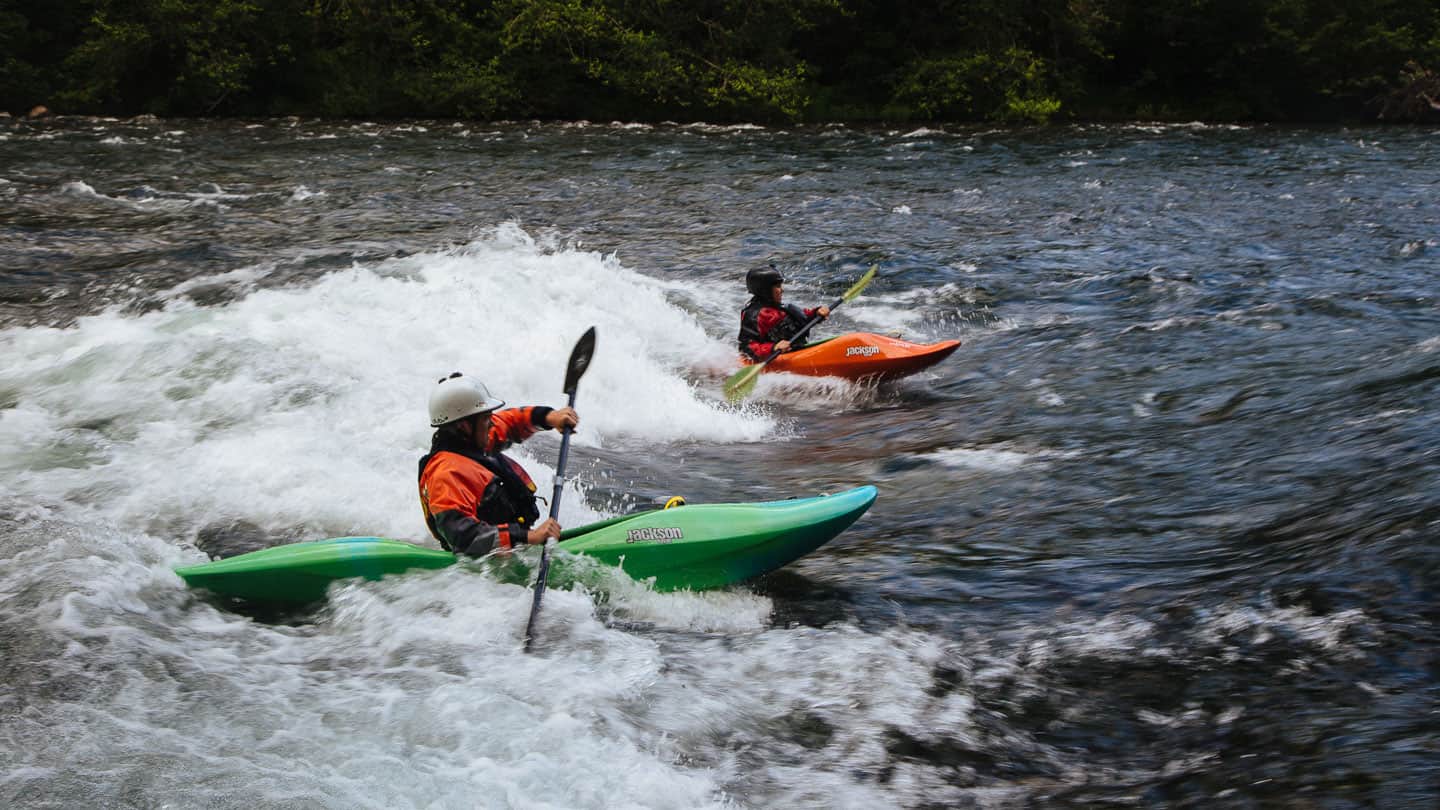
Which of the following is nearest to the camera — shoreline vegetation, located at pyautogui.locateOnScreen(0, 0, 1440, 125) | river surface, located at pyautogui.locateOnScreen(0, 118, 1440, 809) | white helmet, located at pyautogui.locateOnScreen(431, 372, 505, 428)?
river surface, located at pyautogui.locateOnScreen(0, 118, 1440, 809)

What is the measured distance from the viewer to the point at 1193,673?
12.7ft

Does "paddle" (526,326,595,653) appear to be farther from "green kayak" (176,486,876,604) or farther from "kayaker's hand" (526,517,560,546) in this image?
"green kayak" (176,486,876,604)

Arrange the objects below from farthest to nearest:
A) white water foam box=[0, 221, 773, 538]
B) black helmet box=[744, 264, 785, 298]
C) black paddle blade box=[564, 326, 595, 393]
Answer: black helmet box=[744, 264, 785, 298] → white water foam box=[0, 221, 773, 538] → black paddle blade box=[564, 326, 595, 393]

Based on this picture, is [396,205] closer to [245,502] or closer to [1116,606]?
[245,502]

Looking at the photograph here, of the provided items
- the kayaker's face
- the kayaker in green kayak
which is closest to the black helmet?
the kayaker in green kayak

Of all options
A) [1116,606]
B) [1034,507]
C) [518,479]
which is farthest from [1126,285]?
[518,479]

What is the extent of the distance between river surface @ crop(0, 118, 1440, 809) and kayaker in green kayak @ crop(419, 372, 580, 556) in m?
0.27

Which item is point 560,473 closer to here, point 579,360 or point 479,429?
point 479,429

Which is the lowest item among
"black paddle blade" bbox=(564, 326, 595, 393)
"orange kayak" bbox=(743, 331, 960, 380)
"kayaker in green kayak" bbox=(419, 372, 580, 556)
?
"orange kayak" bbox=(743, 331, 960, 380)

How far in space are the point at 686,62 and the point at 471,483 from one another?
2068cm

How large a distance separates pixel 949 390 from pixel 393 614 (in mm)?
4478

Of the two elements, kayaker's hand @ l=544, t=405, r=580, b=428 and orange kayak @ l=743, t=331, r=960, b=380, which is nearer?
kayaker's hand @ l=544, t=405, r=580, b=428

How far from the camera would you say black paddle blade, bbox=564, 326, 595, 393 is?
5363mm

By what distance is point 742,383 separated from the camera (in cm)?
799
